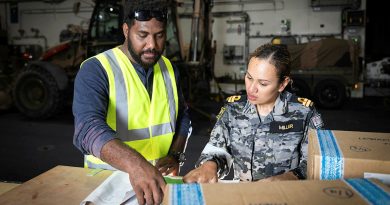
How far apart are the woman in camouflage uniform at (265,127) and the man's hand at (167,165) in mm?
268

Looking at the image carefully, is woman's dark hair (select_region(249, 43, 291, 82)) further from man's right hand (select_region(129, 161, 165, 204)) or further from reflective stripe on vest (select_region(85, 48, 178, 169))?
man's right hand (select_region(129, 161, 165, 204))

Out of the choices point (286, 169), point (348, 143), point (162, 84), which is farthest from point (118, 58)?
point (348, 143)

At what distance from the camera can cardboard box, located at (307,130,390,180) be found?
973mm

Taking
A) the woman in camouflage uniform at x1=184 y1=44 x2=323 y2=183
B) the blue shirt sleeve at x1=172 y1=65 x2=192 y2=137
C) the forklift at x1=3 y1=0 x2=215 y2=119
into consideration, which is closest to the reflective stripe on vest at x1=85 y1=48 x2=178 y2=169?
the blue shirt sleeve at x1=172 y1=65 x2=192 y2=137

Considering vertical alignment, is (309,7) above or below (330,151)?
above

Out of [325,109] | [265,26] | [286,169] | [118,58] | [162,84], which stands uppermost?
[265,26]

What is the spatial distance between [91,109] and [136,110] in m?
0.27

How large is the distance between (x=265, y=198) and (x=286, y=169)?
1.01 m

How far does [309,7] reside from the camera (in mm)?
11539

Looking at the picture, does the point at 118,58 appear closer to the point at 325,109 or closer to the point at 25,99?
the point at 25,99

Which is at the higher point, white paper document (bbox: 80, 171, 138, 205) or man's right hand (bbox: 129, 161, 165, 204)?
man's right hand (bbox: 129, 161, 165, 204)

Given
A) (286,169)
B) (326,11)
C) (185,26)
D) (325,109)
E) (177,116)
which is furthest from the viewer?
(185,26)

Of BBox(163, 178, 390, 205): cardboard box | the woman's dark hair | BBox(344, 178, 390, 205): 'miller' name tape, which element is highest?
the woman's dark hair

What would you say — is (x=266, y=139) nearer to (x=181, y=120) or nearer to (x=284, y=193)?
(x=181, y=120)
